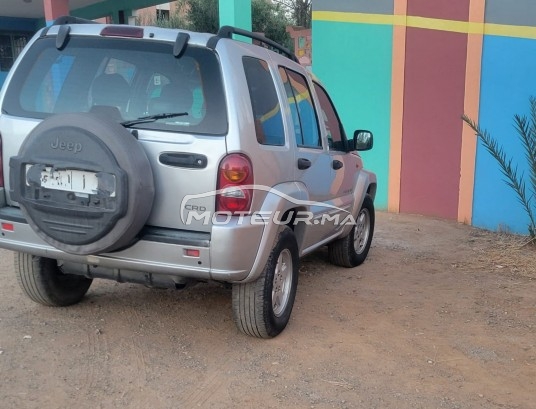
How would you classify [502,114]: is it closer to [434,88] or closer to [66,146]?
[434,88]

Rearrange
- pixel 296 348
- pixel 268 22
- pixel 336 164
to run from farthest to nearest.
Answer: pixel 268 22, pixel 336 164, pixel 296 348

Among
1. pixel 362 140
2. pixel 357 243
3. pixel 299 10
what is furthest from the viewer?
pixel 299 10

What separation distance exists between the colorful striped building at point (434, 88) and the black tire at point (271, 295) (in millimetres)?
4461

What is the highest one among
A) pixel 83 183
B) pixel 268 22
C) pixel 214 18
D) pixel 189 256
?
pixel 268 22

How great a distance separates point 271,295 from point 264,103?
129 cm

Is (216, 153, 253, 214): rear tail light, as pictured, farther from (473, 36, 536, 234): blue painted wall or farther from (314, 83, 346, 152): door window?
(473, 36, 536, 234): blue painted wall

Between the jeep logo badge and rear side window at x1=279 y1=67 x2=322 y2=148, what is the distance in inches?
66.7

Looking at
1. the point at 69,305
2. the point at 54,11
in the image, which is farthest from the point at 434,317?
the point at 54,11

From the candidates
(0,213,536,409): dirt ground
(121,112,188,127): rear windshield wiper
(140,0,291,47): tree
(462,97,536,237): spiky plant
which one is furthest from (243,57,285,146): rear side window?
(140,0,291,47): tree

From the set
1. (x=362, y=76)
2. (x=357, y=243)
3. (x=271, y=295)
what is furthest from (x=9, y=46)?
(x=271, y=295)

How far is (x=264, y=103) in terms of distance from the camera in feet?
13.2

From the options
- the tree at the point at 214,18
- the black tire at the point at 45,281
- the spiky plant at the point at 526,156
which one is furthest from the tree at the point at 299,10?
the black tire at the point at 45,281

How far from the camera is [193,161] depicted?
11.4 feet

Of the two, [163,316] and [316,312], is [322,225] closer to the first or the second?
[316,312]
